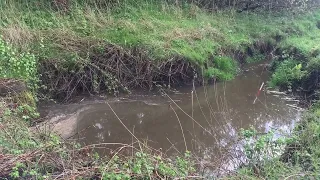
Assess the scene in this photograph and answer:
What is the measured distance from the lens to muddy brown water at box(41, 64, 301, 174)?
6125 millimetres

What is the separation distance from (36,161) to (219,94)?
5.23 metres

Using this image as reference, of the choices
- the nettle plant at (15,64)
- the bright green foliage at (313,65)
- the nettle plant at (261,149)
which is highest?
the nettle plant at (15,64)

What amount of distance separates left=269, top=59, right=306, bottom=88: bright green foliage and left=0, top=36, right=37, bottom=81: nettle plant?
529 cm

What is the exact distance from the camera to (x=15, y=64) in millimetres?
6168

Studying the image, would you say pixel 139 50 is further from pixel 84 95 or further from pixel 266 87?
pixel 266 87

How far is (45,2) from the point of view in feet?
28.2

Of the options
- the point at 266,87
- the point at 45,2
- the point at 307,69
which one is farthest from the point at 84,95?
the point at 307,69

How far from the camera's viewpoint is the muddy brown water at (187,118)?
6.12 m

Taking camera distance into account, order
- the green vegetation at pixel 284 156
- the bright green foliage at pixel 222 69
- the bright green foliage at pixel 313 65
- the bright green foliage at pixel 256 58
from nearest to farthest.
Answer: the green vegetation at pixel 284 156, the bright green foliage at pixel 313 65, the bright green foliage at pixel 222 69, the bright green foliage at pixel 256 58

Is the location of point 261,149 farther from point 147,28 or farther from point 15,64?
point 147,28

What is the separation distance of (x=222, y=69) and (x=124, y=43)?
8.31 feet

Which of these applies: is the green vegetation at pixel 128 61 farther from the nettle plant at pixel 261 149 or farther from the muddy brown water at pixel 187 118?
the muddy brown water at pixel 187 118

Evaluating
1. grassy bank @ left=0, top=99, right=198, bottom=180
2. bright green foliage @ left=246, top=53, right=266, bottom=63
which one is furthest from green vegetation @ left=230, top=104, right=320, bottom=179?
bright green foliage @ left=246, top=53, right=266, bottom=63

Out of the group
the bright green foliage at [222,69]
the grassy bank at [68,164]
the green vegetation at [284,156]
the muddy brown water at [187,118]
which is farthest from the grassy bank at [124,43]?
the green vegetation at [284,156]
